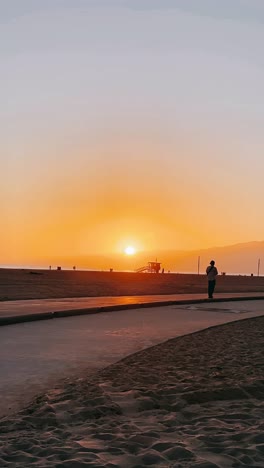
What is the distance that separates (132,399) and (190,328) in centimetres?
801

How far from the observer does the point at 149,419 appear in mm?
6156

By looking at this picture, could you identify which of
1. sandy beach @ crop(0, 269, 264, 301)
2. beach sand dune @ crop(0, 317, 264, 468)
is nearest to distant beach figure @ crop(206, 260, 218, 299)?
sandy beach @ crop(0, 269, 264, 301)

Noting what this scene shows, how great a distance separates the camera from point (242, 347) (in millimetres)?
11219

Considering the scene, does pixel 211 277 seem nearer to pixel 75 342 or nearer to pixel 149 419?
pixel 75 342

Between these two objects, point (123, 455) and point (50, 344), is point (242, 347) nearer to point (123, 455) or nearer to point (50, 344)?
point (50, 344)

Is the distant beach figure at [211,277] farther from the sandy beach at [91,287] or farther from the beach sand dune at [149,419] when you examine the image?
the beach sand dune at [149,419]

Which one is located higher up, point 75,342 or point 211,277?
point 211,277

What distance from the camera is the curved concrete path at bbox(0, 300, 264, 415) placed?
8141 mm

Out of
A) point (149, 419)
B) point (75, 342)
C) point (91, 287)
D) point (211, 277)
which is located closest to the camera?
point (149, 419)

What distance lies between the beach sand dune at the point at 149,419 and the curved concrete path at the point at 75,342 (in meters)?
0.46

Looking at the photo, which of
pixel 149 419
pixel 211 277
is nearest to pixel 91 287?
pixel 211 277

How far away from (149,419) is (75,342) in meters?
5.85

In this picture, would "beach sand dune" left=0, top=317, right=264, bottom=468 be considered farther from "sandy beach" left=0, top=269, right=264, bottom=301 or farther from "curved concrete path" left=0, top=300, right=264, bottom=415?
"sandy beach" left=0, top=269, right=264, bottom=301

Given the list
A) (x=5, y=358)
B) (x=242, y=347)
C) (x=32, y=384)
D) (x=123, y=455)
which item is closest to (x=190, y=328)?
(x=242, y=347)
